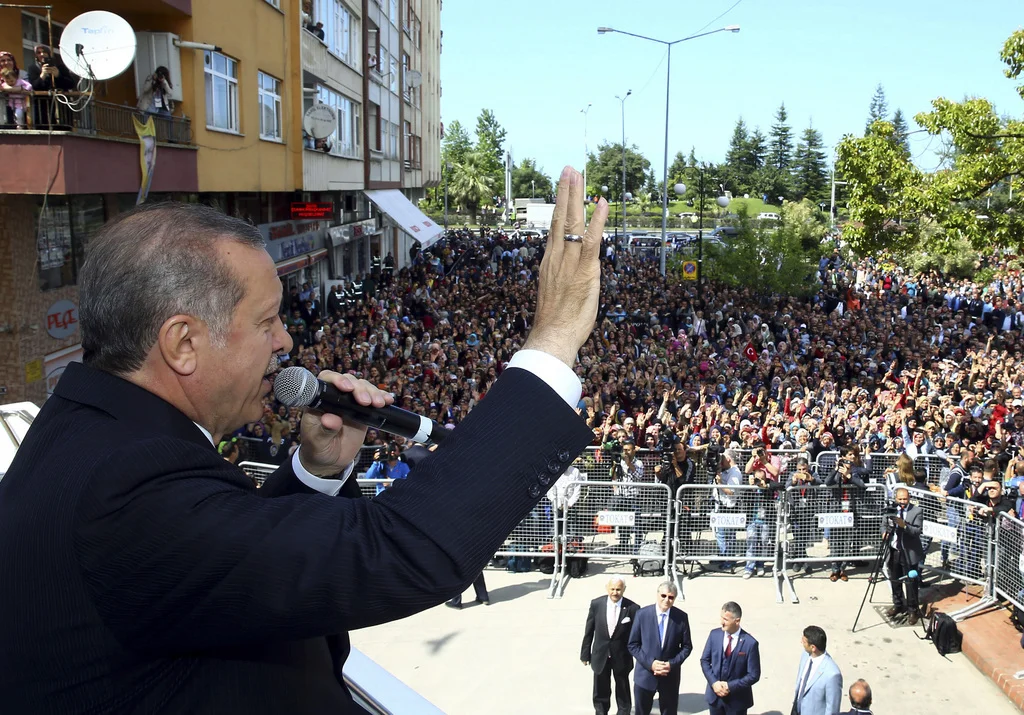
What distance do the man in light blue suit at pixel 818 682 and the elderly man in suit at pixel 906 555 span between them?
11.3 feet

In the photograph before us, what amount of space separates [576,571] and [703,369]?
7622 millimetres

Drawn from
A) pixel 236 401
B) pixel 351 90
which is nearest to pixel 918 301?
pixel 351 90

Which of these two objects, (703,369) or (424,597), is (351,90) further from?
(424,597)

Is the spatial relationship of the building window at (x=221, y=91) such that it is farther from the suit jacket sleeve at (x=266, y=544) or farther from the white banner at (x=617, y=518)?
the suit jacket sleeve at (x=266, y=544)

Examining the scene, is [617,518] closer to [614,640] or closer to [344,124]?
[614,640]

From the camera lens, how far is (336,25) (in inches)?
977

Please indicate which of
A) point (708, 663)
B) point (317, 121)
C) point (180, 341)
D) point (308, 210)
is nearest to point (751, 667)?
point (708, 663)

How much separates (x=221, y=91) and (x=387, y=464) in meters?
7.53

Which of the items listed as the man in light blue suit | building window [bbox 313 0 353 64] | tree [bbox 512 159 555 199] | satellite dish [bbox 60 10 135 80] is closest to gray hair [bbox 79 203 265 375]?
the man in light blue suit

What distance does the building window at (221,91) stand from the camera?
14.7 meters

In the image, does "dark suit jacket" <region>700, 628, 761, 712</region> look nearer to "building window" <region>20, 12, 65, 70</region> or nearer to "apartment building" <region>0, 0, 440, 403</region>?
"apartment building" <region>0, 0, 440, 403</region>

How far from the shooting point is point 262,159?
1780 cm

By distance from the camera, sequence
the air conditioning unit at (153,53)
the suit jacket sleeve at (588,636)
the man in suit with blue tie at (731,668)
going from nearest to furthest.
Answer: the man in suit with blue tie at (731,668), the suit jacket sleeve at (588,636), the air conditioning unit at (153,53)

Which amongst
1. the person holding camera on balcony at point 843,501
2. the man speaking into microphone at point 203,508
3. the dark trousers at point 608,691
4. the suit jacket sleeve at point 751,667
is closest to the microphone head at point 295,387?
the man speaking into microphone at point 203,508
